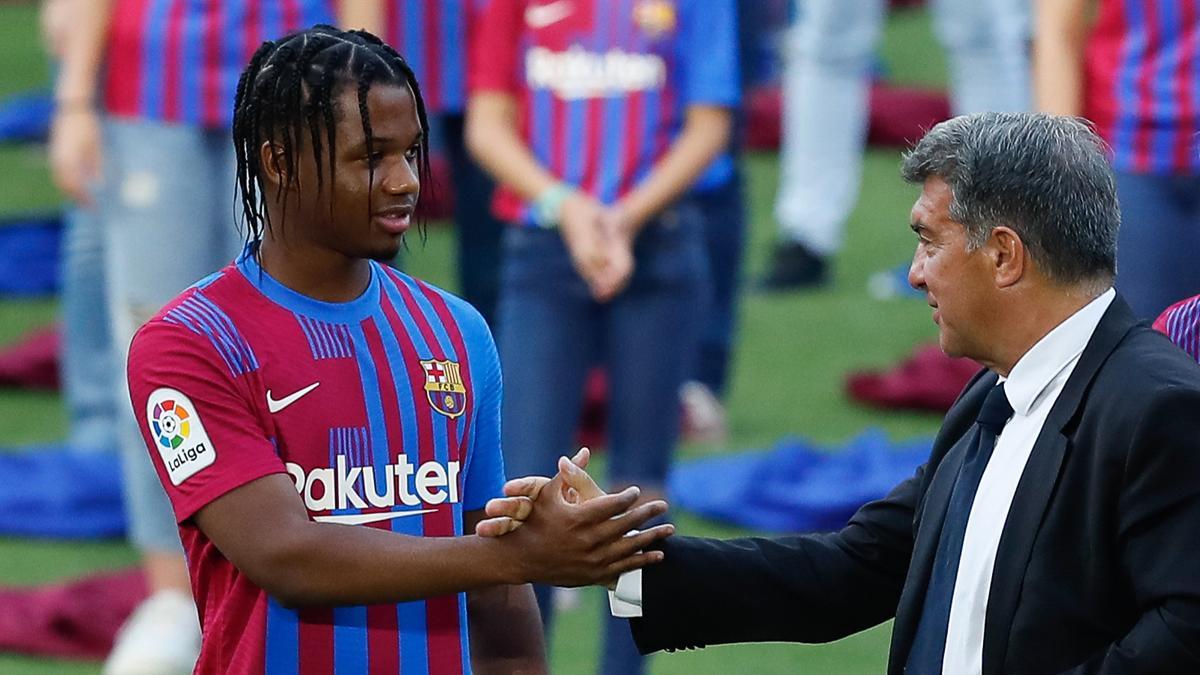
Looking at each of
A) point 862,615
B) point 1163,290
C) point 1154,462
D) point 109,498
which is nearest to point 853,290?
point 109,498

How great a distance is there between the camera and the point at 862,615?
322 cm

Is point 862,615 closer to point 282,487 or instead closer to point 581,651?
point 282,487

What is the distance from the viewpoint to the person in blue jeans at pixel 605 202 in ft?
16.1

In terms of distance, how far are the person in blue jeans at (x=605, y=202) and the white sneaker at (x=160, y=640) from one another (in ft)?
3.06

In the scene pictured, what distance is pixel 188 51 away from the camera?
5.22 metres

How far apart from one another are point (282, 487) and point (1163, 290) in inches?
106

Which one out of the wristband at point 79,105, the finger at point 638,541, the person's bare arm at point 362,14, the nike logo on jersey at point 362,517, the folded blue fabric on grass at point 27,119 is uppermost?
the person's bare arm at point 362,14

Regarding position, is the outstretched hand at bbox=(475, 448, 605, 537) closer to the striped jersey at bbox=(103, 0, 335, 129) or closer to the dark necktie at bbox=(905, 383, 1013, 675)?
the dark necktie at bbox=(905, 383, 1013, 675)

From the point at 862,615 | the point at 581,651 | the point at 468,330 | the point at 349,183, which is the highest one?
the point at 349,183

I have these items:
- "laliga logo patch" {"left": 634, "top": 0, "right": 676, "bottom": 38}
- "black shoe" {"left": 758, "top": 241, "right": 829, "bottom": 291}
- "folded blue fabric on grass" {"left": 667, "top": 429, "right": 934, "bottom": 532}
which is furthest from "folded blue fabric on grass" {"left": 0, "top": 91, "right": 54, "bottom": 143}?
"laliga logo patch" {"left": 634, "top": 0, "right": 676, "bottom": 38}

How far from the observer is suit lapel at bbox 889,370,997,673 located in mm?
2920

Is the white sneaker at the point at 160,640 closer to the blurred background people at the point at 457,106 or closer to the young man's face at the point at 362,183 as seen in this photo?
the blurred background people at the point at 457,106

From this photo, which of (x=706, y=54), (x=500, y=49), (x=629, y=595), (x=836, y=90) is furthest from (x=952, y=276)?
(x=836, y=90)

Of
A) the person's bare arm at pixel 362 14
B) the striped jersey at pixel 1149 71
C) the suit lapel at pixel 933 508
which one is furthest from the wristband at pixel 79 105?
the suit lapel at pixel 933 508
